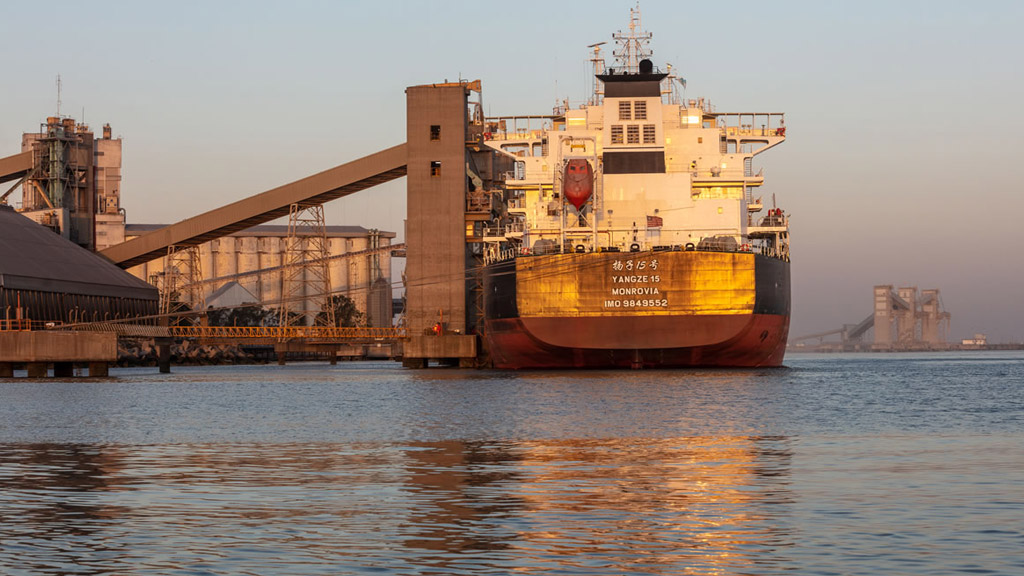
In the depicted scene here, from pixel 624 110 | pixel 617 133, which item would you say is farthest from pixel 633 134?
pixel 624 110

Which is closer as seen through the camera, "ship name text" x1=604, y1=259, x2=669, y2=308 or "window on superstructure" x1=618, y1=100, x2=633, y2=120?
"ship name text" x1=604, y1=259, x2=669, y2=308

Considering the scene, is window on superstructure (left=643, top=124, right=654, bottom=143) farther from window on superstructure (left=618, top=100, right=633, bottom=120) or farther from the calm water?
the calm water

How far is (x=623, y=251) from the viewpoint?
210 feet

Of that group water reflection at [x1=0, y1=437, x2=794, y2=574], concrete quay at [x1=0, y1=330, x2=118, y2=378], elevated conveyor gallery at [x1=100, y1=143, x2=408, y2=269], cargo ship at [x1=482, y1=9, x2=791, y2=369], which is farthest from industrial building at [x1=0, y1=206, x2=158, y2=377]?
water reflection at [x1=0, y1=437, x2=794, y2=574]

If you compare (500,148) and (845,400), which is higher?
(500,148)

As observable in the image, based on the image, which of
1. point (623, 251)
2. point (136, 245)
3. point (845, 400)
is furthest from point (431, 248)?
point (845, 400)

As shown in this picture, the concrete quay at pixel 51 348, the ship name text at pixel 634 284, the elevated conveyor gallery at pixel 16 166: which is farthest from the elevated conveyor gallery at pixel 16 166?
the ship name text at pixel 634 284

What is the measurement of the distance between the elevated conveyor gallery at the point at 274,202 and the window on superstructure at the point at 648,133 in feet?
90.6

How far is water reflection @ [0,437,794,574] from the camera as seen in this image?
44.3 feet

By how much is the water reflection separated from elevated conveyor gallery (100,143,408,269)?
69899 mm

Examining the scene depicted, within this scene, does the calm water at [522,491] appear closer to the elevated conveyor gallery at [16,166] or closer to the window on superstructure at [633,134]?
Result: the window on superstructure at [633,134]

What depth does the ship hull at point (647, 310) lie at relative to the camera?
59.5 m

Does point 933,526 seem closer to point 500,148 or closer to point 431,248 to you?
point 500,148

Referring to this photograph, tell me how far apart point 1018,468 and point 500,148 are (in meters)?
58.2
